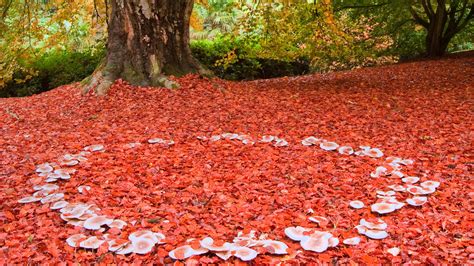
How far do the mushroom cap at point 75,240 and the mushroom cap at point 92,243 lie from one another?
5 centimetres

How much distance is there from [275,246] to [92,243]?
0.89m

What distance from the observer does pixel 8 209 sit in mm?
2549

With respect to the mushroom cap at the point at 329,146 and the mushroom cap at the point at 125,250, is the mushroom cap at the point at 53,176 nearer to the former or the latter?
the mushroom cap at the point at 125,250

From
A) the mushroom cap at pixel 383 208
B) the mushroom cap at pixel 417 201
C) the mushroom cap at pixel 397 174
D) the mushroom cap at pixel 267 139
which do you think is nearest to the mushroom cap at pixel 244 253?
the mushroom cap at pixel 383 208

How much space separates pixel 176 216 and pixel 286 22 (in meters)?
5.14

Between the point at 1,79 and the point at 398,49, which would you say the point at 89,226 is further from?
the point at 398,49

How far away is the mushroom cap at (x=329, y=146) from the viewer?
3607 millimetres

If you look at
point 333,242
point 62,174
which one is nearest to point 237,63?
point 62,174

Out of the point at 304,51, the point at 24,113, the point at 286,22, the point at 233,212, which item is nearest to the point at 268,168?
the point at 233,212

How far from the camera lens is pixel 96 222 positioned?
7.43 feet

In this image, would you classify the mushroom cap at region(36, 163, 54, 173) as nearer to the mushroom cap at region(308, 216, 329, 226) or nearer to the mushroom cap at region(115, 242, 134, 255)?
the mushroom cap at region(115, 242, 134, 255)

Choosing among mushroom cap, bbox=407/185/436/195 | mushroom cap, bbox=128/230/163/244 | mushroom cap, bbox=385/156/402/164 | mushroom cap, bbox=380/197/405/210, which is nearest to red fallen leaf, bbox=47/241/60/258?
mushroom cap, bbox=128/230/163/244

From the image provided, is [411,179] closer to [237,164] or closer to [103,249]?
[237,164]

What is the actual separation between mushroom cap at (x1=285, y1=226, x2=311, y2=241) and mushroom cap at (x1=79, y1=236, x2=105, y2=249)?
36.5 inches
